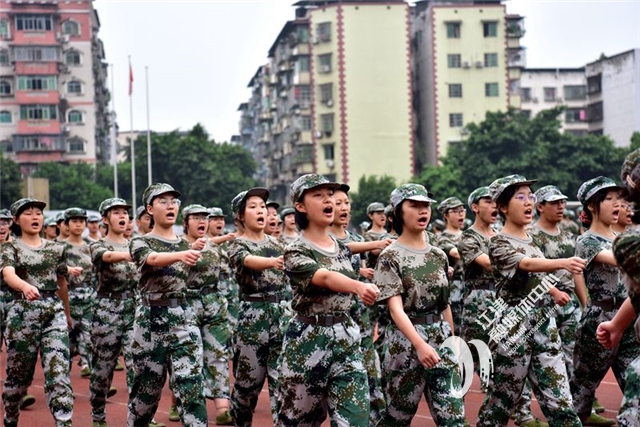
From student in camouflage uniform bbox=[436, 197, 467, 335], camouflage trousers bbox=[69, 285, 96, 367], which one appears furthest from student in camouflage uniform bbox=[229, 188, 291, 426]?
camouflage trousers bbox=[69, 285, 96, 367]

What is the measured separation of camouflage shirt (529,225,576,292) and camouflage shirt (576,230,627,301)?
346 millimetres

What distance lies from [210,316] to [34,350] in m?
1.90

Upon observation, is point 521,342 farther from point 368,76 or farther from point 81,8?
point 81,8

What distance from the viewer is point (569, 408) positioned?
7.48 m

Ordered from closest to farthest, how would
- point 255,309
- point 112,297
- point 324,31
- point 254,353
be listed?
point 254,353 < point 255,309 < point 112,297 < point 324,31

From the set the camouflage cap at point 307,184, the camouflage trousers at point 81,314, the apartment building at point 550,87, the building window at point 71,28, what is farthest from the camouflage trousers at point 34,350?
the building window at point 71,28

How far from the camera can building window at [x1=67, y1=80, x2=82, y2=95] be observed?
78.5 metres

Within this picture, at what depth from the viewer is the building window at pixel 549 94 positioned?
7656 centimetres

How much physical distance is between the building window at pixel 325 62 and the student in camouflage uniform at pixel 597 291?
55.0 metres

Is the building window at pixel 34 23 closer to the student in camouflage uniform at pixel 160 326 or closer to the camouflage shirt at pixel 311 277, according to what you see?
the student in camouflage uniform at pixel 160 326

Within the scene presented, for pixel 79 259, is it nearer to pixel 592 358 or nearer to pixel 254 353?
pixel 254 353

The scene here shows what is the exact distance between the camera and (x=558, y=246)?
930cm

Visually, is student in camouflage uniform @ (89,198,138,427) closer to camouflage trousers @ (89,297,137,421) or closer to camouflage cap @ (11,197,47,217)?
camouflage trousers @ (89,297,137,421)

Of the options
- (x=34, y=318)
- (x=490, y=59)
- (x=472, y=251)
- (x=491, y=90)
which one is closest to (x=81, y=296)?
(x=34, y=318)
